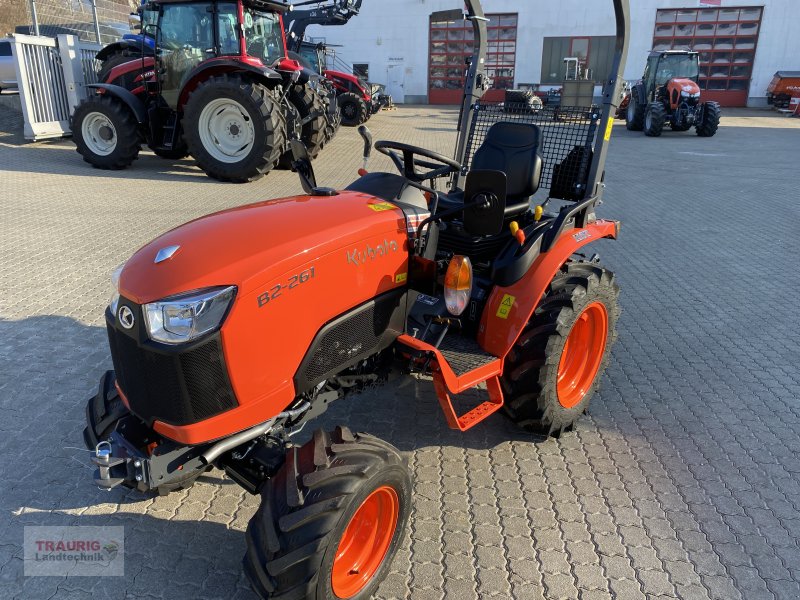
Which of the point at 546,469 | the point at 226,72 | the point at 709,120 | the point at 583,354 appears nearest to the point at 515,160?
the point at 583,354

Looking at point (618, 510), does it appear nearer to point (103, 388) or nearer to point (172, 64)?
point (103, 388)

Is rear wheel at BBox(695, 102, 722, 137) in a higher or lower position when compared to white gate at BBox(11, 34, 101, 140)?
lower

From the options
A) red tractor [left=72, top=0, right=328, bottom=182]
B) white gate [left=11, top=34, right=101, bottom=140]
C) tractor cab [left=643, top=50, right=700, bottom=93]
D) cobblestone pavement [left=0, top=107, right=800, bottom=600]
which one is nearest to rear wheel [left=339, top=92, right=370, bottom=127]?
white gate [left=11, top=34, right=101, bottom=140]

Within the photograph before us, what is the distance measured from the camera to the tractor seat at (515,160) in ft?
9.86

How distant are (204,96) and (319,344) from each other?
664cm

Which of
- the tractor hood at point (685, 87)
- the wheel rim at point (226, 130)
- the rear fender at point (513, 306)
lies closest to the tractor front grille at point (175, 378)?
the rear fender at point (513, 306)

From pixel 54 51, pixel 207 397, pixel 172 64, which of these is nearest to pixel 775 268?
pixel 207 397

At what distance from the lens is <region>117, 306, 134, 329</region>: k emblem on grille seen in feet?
5.84

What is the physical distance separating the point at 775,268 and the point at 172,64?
754 centimetres

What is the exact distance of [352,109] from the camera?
15469 mm

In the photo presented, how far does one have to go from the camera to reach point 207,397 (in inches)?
69.2

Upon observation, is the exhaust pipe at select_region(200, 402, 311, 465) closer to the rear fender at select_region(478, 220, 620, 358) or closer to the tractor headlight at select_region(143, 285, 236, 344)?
the tractor headlight at select_region(143, 285, 236, 344)

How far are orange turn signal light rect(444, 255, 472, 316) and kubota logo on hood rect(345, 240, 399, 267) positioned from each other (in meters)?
0.22

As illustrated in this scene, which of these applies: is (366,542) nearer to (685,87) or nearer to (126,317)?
(126,317)
